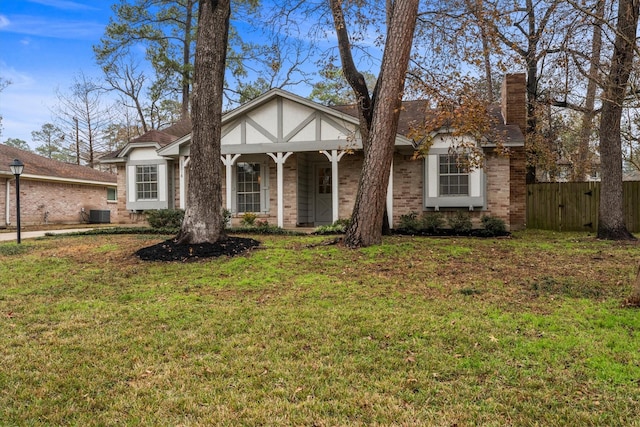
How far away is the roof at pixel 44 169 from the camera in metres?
18.7

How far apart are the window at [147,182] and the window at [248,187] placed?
3.35 meters

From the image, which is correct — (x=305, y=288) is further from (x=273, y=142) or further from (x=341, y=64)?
(x=273, y=142)

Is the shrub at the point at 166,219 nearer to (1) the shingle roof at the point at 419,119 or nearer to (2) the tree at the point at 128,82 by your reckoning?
(1) the shingle roof at the point at 419,119

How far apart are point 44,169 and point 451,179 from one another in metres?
19.8

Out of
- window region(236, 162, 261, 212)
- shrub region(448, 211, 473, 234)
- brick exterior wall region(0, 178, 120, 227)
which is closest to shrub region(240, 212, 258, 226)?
window region(236, 162, 261, 212)

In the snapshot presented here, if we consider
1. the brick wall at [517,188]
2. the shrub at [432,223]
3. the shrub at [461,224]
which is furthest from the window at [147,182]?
the brick wall at [517,188]

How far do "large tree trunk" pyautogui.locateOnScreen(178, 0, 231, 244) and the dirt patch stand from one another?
20 centimetres

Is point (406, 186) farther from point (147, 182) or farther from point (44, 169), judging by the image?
point (44, 169)

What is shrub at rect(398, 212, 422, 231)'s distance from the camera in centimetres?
1212

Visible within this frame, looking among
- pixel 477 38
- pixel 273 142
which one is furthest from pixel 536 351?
pixel 273 142

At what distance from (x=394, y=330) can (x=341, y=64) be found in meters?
8.38

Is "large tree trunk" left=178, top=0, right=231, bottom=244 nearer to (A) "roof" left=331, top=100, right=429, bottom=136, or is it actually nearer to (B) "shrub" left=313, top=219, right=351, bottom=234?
(B) "shrub" left=313, top=219, right=351, bottom=234

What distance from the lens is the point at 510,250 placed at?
8.22 meters

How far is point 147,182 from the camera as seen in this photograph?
15570 mm
